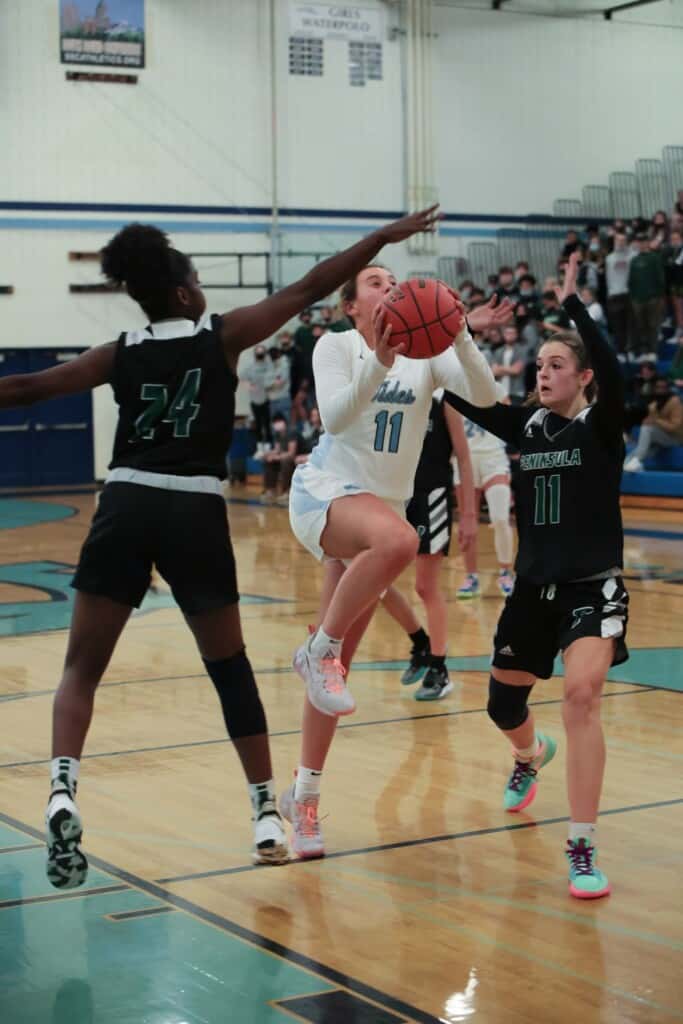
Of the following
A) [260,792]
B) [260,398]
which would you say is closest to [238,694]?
[260,792]

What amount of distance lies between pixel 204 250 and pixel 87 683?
72.9 ft

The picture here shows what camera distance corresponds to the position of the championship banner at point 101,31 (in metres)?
24.7

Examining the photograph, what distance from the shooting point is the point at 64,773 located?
4293 mm

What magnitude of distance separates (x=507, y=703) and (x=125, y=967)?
1.74m

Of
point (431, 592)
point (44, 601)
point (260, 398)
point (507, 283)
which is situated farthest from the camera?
point (260, 398)

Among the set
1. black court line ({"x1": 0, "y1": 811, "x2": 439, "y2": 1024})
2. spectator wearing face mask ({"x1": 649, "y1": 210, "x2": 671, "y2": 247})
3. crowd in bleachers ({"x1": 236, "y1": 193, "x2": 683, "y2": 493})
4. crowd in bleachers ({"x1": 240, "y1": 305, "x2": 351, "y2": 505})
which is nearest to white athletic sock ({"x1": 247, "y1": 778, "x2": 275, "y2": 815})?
black court line ({"x1": 0, "y1": 811, "x2": 439, "y2": 1024})

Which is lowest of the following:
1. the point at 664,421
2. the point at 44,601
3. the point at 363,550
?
the point at 44,601

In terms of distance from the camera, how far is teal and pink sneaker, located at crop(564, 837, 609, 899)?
4.39 m

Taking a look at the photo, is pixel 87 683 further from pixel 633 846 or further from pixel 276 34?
pixel 276 34

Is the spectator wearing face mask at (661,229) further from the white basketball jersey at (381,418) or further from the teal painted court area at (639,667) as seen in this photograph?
the white basketball jersey at (381,418)

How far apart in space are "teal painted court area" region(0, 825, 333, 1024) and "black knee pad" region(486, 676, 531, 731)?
1344 mm

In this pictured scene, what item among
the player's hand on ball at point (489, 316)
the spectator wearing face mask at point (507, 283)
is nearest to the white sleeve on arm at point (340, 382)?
the player's hand on ball at point (489, 316)

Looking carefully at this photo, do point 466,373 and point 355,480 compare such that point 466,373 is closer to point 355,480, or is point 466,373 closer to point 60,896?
point 355,480

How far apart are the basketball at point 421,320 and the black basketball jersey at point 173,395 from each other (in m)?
0.57
